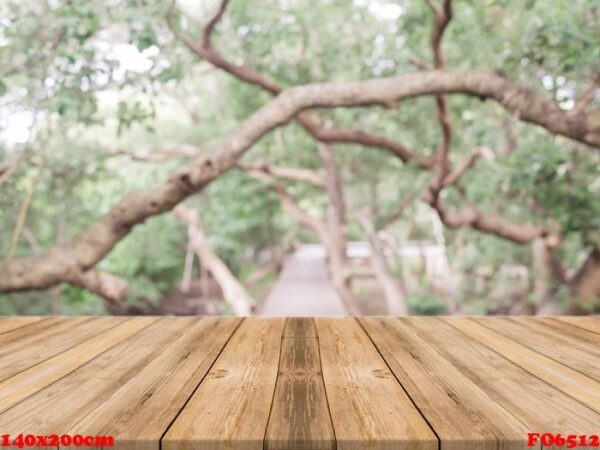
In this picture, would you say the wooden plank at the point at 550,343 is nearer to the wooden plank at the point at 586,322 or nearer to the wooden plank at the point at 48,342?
the wooden plank at the point at 586,322

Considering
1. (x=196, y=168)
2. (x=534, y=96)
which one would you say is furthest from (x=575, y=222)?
(x=196, y=168)

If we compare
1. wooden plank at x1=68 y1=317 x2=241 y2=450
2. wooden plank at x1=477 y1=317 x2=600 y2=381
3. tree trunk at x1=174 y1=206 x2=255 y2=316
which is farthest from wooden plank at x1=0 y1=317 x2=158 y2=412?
tree trunk at x1=174 y1=206 x2=255 y2=316

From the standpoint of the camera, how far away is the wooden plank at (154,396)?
3.40ft

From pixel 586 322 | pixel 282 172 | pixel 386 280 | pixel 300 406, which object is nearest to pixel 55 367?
pixel 300 406

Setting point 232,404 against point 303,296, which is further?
point 303,296

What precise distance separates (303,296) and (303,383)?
671 cm

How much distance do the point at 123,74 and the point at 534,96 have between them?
247 centimetres

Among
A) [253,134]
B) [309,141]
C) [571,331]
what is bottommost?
[571,331]

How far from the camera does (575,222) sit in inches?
171

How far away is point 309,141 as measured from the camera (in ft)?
25.7

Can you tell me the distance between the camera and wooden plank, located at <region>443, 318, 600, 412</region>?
127cm

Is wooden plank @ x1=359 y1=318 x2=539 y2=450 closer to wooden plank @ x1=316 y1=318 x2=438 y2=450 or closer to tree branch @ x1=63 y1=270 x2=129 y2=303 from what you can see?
wooden plank @ x1=316 y1=318 x2=438 y2=450

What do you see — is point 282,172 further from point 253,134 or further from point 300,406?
point 300,406

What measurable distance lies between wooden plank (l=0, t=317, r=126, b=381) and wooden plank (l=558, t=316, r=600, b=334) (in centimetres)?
172
